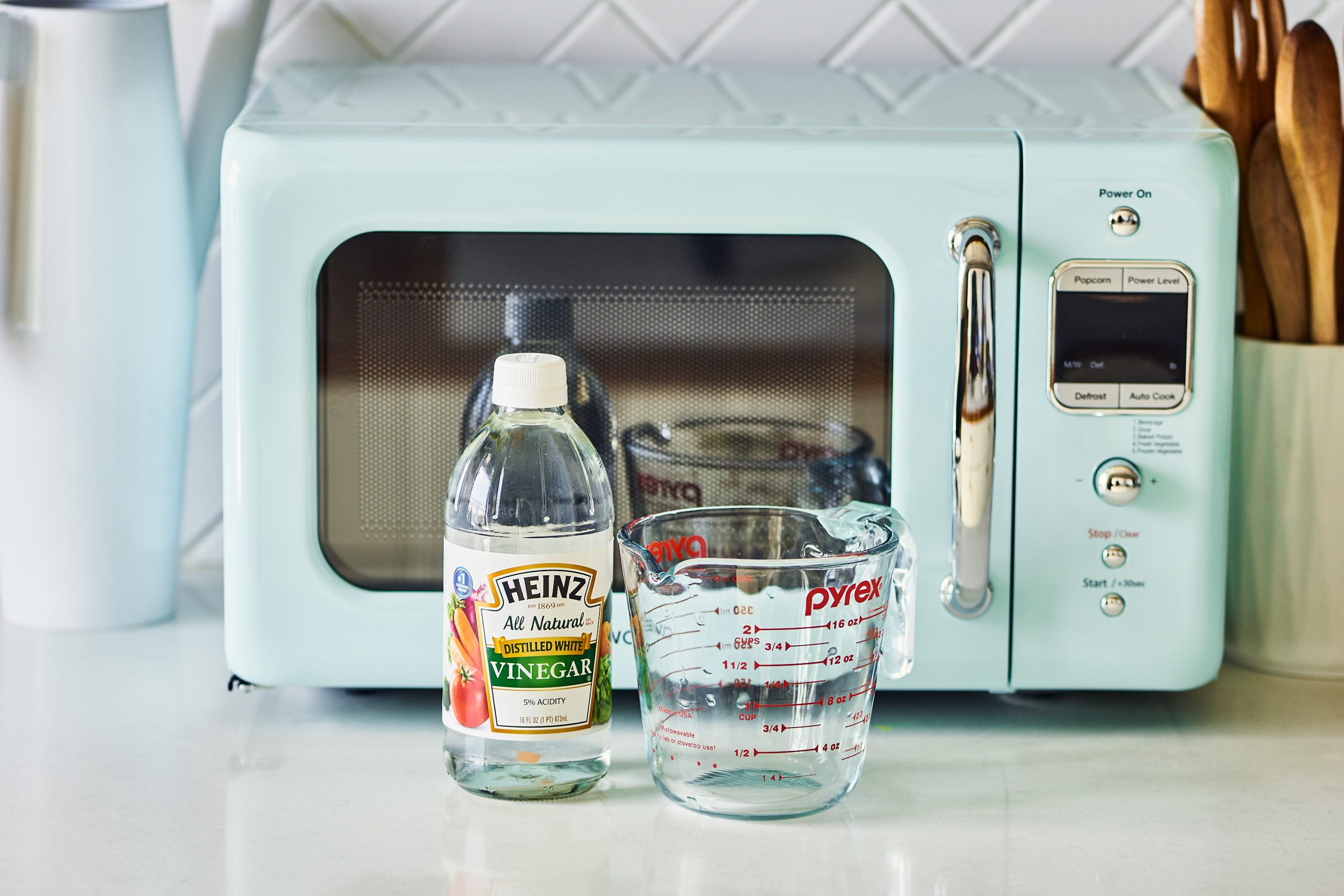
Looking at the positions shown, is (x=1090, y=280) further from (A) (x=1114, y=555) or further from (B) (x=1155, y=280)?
(A) (x=1114, y=555)

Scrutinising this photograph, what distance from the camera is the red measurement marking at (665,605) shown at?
26.7 inches

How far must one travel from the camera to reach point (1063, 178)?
73 cm

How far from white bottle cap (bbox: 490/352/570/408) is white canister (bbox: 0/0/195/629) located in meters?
0.31

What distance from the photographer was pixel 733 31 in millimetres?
1037

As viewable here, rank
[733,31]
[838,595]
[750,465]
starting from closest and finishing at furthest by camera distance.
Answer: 1. [838,595]
2. [750,465]
3. [733,31]

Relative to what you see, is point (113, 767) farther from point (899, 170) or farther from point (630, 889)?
point (899, 170)

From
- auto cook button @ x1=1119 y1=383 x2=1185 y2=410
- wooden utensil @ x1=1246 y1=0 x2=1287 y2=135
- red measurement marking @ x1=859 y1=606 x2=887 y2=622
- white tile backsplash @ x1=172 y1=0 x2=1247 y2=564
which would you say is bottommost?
red measurement marking @ x1=859 y1=606 x2=887 y2=622

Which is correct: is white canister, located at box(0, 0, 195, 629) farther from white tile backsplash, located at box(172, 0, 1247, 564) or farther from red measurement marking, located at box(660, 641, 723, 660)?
red measurement marking, located at box(660, 641, 723, 660)

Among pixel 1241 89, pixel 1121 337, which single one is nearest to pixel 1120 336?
pixel 1121 337

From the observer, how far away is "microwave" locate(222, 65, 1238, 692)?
2.41 feet

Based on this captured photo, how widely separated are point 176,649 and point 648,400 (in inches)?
14.3

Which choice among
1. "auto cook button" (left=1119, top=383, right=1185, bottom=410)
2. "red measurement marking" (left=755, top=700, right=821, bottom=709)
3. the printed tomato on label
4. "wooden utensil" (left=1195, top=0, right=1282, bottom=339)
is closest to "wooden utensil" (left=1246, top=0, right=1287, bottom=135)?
"wooden utensil" (left=1195, top=0, right=1282, bottom=339)

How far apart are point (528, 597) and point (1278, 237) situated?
481mm

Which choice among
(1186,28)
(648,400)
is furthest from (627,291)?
(1186,28)
